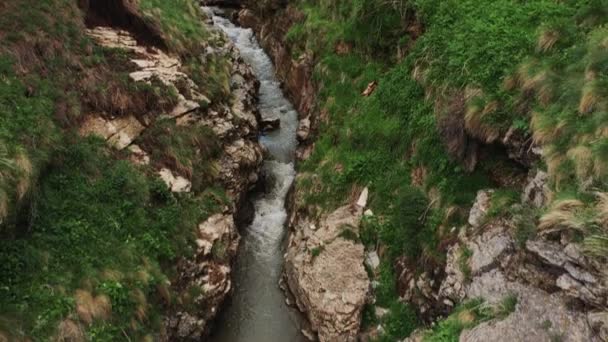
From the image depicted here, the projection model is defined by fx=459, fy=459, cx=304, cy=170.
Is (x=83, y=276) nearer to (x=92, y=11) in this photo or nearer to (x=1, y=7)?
(x=1, y=7)

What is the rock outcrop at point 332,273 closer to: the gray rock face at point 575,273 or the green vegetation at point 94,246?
the green vegetation at point 94,246

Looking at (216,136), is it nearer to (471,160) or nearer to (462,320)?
(471,160)

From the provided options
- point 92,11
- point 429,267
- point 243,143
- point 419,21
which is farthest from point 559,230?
point 92,11

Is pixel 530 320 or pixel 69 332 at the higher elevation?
pixel 530 320

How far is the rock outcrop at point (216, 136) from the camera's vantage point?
14.5 m

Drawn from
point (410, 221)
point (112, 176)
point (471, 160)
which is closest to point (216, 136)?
point (112, 176)

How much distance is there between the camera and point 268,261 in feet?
58.7

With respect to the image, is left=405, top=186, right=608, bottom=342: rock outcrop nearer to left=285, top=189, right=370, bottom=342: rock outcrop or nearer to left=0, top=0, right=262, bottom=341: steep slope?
left=285, top=189, right=370, bottom=342: rock outcrop

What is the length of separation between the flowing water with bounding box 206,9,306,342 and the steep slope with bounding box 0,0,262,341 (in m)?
0.91

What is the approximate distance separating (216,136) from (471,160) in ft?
34.4

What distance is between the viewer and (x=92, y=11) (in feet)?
65.4

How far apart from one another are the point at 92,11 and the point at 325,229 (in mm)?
13921

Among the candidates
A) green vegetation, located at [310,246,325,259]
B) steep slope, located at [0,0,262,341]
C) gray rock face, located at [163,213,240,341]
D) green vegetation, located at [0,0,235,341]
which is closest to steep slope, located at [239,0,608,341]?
green vegetation, located at [310,246,325,259]

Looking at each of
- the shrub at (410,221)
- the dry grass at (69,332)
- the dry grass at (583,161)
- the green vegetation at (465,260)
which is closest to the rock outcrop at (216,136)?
the dry grass at (69,332)
